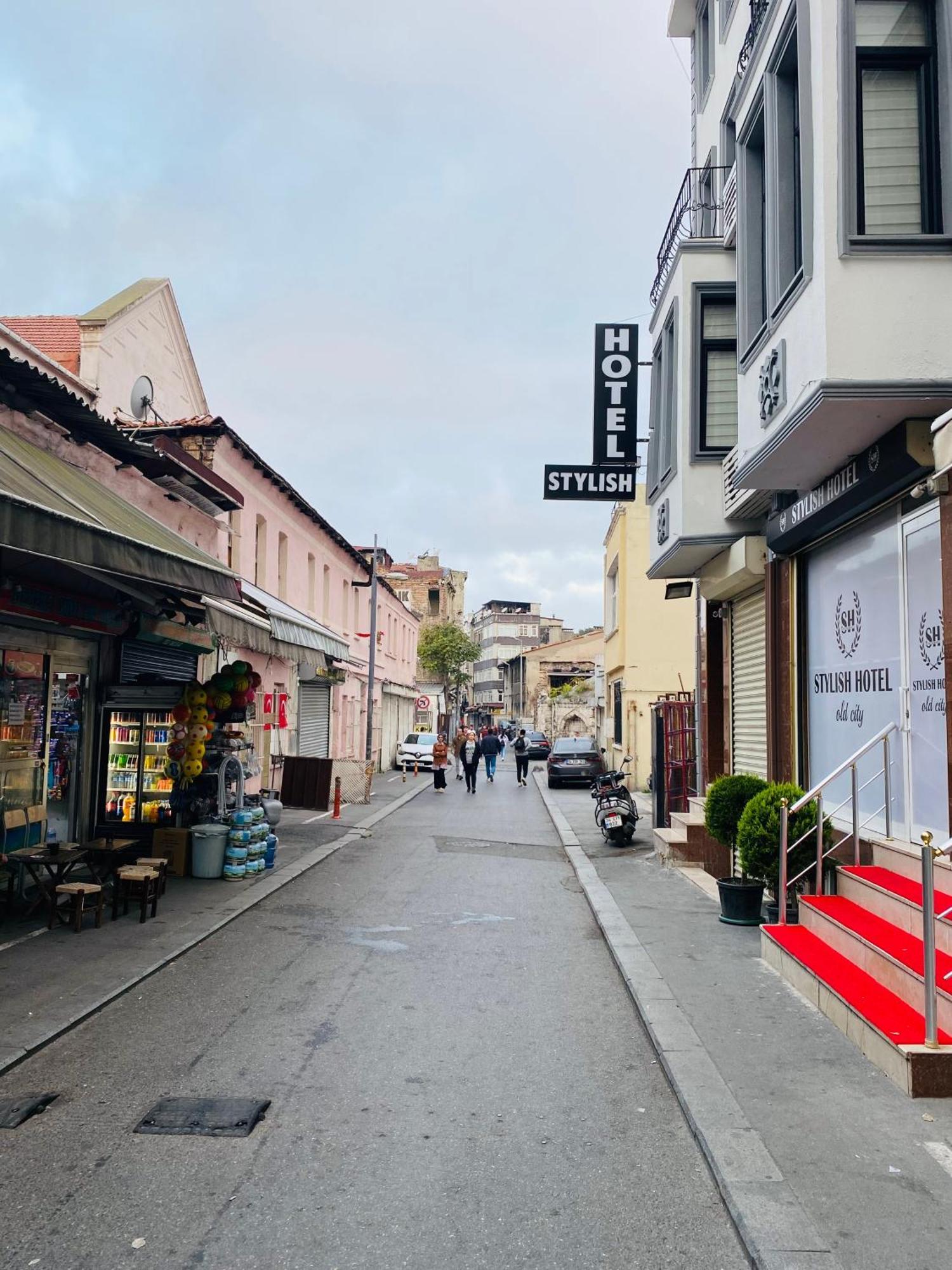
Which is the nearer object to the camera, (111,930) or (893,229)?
(893,229)

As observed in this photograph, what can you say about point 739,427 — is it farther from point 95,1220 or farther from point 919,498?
point 95,1220

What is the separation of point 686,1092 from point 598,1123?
2.06 ft

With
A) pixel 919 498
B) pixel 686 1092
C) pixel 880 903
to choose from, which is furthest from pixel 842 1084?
pixel 919 498

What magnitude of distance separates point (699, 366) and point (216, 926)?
863 centimetres

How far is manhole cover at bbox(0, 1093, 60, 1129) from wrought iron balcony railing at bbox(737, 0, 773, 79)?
10872 millimetres

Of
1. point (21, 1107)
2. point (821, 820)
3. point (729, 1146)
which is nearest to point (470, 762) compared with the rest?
point (821, 820)

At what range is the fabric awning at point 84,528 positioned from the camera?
6.38m

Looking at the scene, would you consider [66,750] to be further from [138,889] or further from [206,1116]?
[206,1116]

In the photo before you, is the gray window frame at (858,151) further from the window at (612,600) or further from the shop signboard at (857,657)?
the window at (612,600)

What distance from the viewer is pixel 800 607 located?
10.5 m

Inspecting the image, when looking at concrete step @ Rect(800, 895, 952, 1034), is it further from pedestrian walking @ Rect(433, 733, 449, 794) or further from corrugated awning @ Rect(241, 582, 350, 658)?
pedestrian walking @ Rect(433, 733, 449, 794)

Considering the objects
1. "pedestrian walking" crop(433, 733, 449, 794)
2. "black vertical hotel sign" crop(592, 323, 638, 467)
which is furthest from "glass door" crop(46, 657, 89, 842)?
"pedestrian walking" crop(433, 733, 449, 794)

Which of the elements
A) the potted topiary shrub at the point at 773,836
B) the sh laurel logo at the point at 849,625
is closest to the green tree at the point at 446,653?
the sh laurel logo at the point at 849,625

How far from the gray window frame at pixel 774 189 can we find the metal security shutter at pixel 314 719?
16737mm
